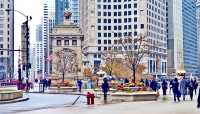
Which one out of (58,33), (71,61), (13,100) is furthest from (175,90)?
(58,33)

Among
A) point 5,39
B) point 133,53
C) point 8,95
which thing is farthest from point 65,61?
point 8,95

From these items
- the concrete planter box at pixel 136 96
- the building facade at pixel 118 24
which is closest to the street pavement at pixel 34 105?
the concrete planter box at pixel 136 96

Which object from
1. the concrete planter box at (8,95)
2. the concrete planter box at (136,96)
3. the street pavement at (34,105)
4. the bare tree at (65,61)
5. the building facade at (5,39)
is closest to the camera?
the street pavement at (34,105)

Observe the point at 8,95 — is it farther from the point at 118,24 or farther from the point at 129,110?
the point at 118,24

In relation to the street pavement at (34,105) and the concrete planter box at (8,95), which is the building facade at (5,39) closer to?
the concrete planter box at (8,95)

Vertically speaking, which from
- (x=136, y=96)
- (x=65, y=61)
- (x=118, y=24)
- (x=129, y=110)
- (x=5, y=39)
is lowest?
(x=136, y=96)

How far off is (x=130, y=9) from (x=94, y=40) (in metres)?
16.6

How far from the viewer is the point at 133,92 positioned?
37.7 m

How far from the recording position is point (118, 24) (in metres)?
174

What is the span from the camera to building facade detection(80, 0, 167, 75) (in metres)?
167

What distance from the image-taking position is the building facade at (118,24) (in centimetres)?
16738

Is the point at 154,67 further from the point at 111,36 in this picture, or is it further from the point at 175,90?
the point at 175,90

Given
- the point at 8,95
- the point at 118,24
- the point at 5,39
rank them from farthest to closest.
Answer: the point at 5,39 → the point at 118,24 → the point at 8,95

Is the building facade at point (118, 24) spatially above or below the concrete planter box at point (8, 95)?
above
